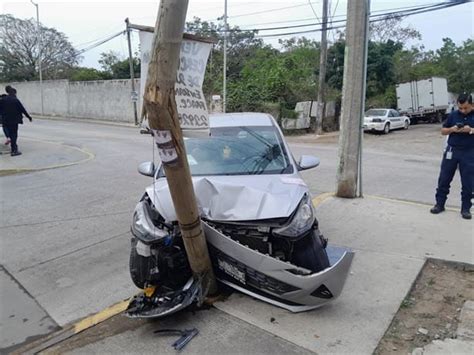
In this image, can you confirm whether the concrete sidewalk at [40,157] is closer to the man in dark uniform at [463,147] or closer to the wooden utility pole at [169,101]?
the wooden utility pole at [169,101]

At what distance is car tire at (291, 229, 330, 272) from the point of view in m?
3.46

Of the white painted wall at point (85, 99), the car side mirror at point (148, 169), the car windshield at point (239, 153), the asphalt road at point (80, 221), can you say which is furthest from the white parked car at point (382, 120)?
the car side mirror at point (148, 169)

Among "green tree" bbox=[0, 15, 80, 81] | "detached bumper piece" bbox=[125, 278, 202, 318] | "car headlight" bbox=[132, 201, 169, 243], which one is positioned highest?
"green tree" bbox=[0, 15, 80, 81]

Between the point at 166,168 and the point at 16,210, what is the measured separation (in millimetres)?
4943

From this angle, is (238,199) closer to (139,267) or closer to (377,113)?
(139,267)

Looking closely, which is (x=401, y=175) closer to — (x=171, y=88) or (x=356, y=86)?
(x=356, y=86)

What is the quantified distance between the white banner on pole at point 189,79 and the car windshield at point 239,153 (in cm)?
143

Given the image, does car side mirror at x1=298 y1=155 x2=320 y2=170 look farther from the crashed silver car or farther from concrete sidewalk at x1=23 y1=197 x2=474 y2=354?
the crashed silver car

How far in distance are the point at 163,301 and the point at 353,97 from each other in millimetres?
5151

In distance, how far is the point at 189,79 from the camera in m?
2.93

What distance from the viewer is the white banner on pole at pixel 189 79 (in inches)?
113

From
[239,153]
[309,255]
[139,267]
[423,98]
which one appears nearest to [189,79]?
[139,267]

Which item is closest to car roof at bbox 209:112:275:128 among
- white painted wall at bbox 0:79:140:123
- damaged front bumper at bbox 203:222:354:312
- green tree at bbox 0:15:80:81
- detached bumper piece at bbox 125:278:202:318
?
damaged front bumper at bbox 203:222:354:312

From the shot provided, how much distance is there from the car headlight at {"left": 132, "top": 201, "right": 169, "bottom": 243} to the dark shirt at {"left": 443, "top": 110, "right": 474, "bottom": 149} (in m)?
4.77
